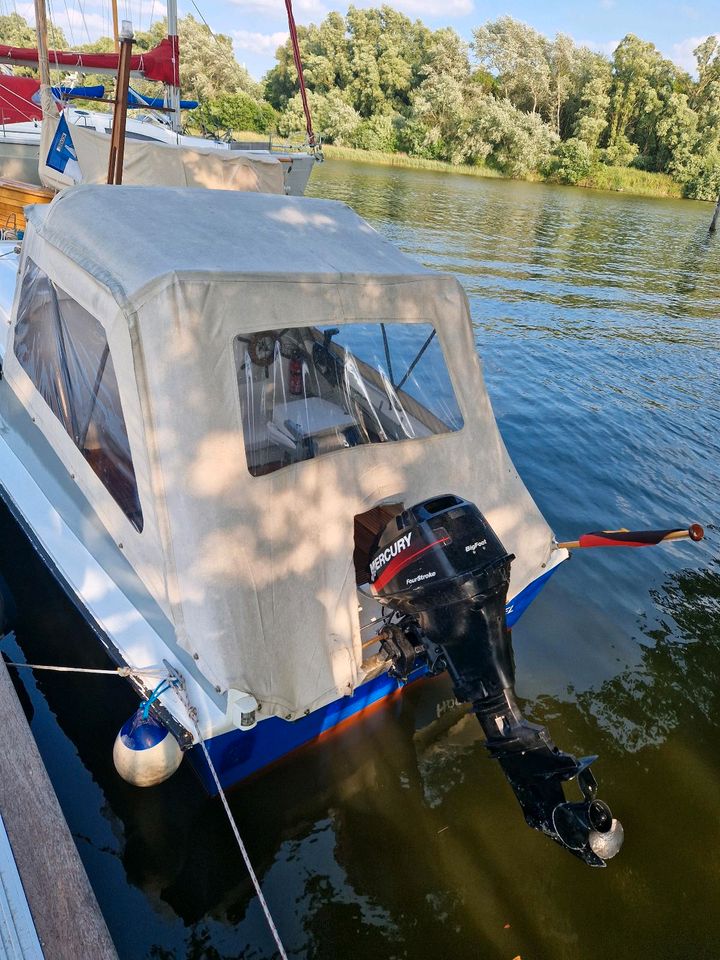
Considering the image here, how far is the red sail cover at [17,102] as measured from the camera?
56.9 feet

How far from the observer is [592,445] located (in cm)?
820

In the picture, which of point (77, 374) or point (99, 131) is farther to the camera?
point (99, 131)

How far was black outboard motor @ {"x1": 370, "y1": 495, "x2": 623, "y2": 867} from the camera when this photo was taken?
2.75 meters

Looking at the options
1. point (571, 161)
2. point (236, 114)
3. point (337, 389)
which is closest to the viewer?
point (337, 389)

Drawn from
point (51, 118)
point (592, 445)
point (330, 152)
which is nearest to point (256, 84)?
point (330, 152)

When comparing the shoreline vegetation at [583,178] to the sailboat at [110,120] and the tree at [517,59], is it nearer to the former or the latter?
the tree at [517,59]

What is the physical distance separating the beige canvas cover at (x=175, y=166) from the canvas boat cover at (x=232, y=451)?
4.80 metres

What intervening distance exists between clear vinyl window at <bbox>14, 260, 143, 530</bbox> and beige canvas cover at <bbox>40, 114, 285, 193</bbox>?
430 centimetres

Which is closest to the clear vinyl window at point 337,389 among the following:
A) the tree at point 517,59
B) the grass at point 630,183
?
the grass at point 630,183

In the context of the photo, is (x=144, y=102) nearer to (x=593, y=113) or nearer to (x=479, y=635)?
(x=479, y=635)

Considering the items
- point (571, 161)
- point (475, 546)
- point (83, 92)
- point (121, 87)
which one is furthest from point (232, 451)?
point (571, 161)

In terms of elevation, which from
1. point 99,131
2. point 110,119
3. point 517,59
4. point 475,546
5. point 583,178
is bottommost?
point 475,546

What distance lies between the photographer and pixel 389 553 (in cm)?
304

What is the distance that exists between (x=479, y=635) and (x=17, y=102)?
2203 cm
